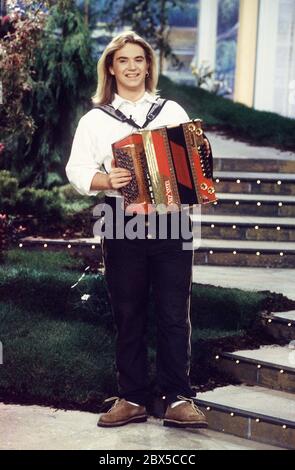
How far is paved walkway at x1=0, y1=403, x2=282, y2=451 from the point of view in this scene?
535 centimetres

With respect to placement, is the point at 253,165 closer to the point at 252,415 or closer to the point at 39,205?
the point at 39,205

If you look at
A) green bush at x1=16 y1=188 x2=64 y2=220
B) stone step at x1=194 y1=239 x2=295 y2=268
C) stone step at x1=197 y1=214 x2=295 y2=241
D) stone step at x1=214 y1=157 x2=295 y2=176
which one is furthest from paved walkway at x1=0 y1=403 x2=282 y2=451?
stone step at x1=214 y1=157 x2=295 y2=176

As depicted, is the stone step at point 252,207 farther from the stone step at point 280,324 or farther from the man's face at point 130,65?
the man's face at point 130,65

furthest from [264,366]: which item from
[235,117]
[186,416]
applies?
[235,117]

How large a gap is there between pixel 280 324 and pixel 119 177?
79.2 inches

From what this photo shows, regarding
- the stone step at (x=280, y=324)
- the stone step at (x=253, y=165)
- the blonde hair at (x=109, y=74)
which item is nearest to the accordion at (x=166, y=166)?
the blonde hair at (x=109, y=74)

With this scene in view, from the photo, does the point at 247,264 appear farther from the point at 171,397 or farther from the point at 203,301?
the point at 171,397

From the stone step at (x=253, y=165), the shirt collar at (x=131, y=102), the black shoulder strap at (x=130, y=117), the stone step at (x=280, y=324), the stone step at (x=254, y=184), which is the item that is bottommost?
the stone step at (x=280, y=324)

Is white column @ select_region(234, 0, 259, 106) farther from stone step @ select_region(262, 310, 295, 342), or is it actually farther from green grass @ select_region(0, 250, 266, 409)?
stone step @ select_region(262, 310, 295, 342)

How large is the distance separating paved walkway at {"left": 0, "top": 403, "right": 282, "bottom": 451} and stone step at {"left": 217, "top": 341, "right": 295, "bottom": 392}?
60cm

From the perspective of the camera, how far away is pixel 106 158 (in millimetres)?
5410

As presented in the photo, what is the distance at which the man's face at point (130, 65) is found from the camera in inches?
209

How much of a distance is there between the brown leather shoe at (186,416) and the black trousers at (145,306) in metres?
0.05

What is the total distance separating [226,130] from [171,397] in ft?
23.4
